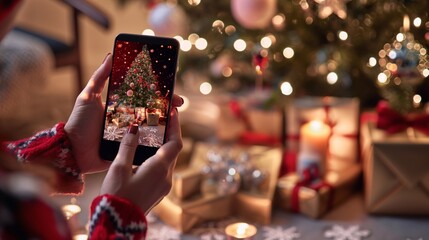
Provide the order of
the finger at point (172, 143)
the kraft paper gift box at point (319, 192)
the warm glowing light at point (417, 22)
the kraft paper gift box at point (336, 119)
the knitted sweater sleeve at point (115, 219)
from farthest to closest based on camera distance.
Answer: the kraft paper gift box at point (336, 119) → the kraft paper gift box at point (319, 192) → the warm glowing light at point (417, 22) → the finger at point (172, 143) → the knitted sweater sleeve at point (115, 219)

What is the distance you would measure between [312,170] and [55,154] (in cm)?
68

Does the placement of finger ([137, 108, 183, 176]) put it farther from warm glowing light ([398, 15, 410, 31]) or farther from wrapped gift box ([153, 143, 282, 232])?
warm glowing light ([398, 15, 410, 31])

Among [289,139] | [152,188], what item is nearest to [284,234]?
[289,139]

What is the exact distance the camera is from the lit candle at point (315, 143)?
4.12 feet

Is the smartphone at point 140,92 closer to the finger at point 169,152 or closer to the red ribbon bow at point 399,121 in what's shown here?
the finger at point 169,152

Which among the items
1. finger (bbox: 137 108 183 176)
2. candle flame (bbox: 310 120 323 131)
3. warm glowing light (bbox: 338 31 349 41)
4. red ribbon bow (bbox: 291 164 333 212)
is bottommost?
red ribbon bow (bbox: 291 164 333 212)

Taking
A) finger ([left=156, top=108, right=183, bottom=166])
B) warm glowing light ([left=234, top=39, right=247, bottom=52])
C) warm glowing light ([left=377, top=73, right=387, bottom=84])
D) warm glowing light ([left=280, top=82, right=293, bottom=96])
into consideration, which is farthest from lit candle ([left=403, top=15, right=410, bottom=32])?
finger ([left=156, top=108, right=183, bottom=166])

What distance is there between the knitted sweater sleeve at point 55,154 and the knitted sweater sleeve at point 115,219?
0.61 feet

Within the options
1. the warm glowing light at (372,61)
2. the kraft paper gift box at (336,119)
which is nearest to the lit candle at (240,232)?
the kraft paper gift box at (336,119)

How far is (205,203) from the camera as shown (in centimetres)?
116

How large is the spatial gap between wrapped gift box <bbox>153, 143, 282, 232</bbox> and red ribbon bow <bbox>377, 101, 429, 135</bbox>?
297mm

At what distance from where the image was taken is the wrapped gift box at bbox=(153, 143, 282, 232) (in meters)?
1.15

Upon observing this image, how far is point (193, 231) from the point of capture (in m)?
1.15

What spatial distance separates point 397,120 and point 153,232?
661 millimetres
